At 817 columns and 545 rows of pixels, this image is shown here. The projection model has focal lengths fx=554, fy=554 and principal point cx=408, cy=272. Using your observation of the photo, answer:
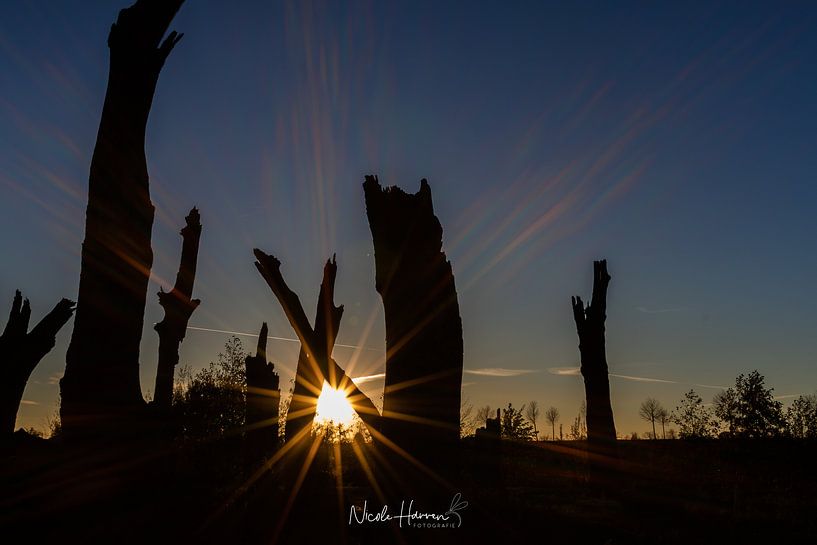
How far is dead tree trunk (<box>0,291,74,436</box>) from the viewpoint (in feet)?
36.6

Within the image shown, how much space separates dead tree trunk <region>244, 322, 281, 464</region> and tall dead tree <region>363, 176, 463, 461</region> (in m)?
7.72

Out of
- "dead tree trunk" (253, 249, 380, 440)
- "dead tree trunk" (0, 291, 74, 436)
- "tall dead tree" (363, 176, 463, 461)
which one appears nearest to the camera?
"tall dead tree" (363, 176, 463, 461)

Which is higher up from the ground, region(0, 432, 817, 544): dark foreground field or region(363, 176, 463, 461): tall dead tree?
region(363, 176, 463, 461): tall dead tree

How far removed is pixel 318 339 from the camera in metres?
14.1

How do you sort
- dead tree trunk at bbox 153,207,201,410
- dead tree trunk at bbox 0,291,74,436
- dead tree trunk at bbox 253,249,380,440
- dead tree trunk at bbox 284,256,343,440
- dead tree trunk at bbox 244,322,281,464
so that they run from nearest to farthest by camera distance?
dead tree trunk at bbox 253,249,380,440
dead tree trunk at bbox 0,291,74,436
dead tree trunk at bbox 284,256,343,440
dead tree trunk at bbox 244,322,281,464
dead tree trunk at bbox 153,207,201,410

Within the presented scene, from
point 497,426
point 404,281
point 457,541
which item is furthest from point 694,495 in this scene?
point 404,281

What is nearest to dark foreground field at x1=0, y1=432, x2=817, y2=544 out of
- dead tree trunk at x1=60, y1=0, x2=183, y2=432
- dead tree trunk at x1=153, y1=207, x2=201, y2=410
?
dead tree trunk at x1=60, y1=0, x2=183, y2=432

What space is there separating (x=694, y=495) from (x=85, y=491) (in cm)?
1768

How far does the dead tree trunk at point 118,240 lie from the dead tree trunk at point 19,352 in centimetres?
746

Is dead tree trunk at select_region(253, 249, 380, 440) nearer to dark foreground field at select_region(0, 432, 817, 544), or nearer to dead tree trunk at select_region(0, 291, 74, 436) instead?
dark foreground field at select_region(0, 432, 817, 544)

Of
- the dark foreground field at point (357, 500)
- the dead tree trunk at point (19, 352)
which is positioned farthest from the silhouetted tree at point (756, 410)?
the dead tree trunk at point (19, 352)

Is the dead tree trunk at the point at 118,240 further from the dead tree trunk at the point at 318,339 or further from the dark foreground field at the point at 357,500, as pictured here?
the dead tree trunk at the point at 318,339

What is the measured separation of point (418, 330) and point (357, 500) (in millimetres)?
6645

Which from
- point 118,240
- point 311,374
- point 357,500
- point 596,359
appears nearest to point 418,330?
point 118,240
